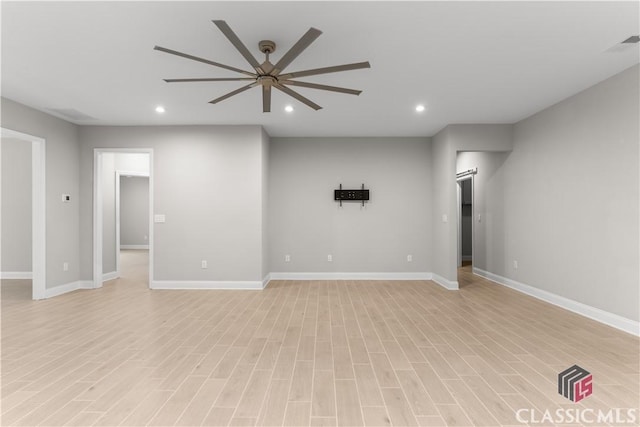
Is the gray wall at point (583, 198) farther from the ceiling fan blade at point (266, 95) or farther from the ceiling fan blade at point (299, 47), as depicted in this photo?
the ceiling fan blade at point (266, 95)

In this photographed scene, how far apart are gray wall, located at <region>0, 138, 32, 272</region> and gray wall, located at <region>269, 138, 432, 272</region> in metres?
4.74

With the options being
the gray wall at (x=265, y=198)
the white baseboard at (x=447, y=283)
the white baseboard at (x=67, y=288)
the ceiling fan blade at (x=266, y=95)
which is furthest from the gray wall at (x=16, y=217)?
the white baseboard at (x=447, y=283)

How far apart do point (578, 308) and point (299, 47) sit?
4.45m

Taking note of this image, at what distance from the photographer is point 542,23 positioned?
2592mm

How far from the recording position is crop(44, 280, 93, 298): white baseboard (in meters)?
5.02

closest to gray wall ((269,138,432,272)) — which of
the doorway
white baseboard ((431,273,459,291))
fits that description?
white baseboard ((431,273,459,291))

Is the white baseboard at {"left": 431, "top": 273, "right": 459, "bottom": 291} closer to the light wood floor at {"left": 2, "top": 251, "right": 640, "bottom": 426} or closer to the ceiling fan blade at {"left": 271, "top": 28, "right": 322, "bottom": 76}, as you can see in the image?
the light wood floor at {"left": 2, "top": 251, "right": 640, "bottom": 426}

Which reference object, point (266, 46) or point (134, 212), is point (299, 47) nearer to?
point (266, 46)

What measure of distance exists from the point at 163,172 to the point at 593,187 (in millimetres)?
6153

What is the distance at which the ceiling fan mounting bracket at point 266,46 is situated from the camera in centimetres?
280

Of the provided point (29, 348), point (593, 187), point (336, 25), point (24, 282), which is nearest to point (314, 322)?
point (29, 348)

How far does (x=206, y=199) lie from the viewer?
560 centimetres

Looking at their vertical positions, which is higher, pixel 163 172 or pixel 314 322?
pixel 163 172

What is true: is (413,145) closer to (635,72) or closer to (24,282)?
(635,72)
